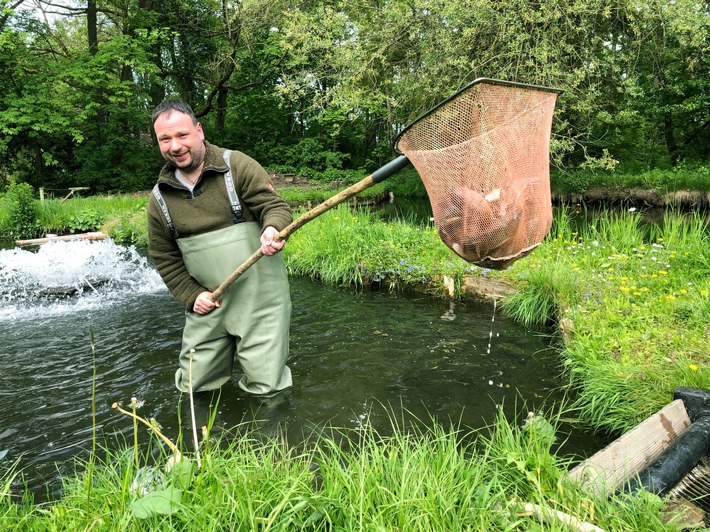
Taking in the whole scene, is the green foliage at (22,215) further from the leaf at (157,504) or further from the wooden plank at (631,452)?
the wooden plank at (631,452)

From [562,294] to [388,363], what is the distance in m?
2.16

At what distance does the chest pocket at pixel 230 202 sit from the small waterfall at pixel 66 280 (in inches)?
172

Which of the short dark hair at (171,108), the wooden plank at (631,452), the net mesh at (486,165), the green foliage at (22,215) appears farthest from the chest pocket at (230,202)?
the green foliage at (22,215)

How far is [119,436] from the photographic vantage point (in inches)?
136

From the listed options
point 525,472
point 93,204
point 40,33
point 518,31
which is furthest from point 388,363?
point 40,33

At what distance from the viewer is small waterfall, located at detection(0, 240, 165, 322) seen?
6.85 meters

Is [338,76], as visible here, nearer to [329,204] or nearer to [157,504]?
[329,204]

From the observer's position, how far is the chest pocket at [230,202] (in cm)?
311

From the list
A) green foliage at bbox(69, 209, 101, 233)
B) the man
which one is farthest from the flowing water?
green foliage at bbox(69, 209, 101, 233)

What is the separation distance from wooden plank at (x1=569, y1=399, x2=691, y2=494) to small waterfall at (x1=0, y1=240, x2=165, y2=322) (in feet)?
21.2

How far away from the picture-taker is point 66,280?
300 inches

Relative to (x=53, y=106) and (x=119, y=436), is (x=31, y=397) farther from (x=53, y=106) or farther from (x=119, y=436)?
(x=53, y=106)

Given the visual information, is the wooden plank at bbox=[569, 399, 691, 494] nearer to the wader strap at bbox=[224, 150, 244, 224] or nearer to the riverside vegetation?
the riverside vegetation

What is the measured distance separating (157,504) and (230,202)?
1.82 metres
